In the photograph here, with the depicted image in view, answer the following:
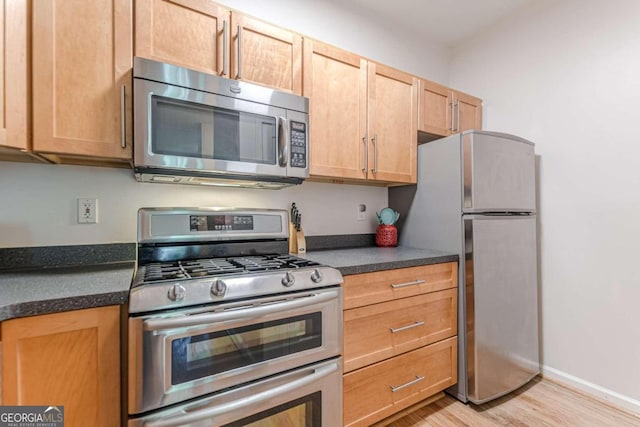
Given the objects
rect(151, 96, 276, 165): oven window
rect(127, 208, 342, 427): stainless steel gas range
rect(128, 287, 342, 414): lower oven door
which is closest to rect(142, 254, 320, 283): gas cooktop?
rect(127, 208, 342, 427): stainless steel gas range

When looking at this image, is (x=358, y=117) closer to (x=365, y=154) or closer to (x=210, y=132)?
(x=365, y=154)

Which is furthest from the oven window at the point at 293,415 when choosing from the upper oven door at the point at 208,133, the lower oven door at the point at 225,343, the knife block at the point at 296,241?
the upper oven door at the point at 208,133

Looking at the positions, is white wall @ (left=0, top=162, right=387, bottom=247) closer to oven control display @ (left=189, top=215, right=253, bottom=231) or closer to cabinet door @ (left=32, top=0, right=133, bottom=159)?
oven control display @ (left=189, top=215, right=253, bottom=231)

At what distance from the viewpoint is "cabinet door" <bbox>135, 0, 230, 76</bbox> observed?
4.17ft

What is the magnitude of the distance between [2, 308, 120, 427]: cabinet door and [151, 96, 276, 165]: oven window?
2.26 feet

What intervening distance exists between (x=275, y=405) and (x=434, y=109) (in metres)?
2.09

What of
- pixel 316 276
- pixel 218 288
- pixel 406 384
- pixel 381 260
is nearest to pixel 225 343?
pixel 218 288

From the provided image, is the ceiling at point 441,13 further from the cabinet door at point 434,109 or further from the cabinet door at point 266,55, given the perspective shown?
the cabinet door at point 266,55

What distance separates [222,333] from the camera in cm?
106

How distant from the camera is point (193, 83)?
1301 millimetres

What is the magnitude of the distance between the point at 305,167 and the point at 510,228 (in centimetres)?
136

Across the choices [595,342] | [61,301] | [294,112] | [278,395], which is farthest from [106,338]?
[595,342]

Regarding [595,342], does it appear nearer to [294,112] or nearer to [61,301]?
[294,112]

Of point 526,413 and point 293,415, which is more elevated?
point 293,415
